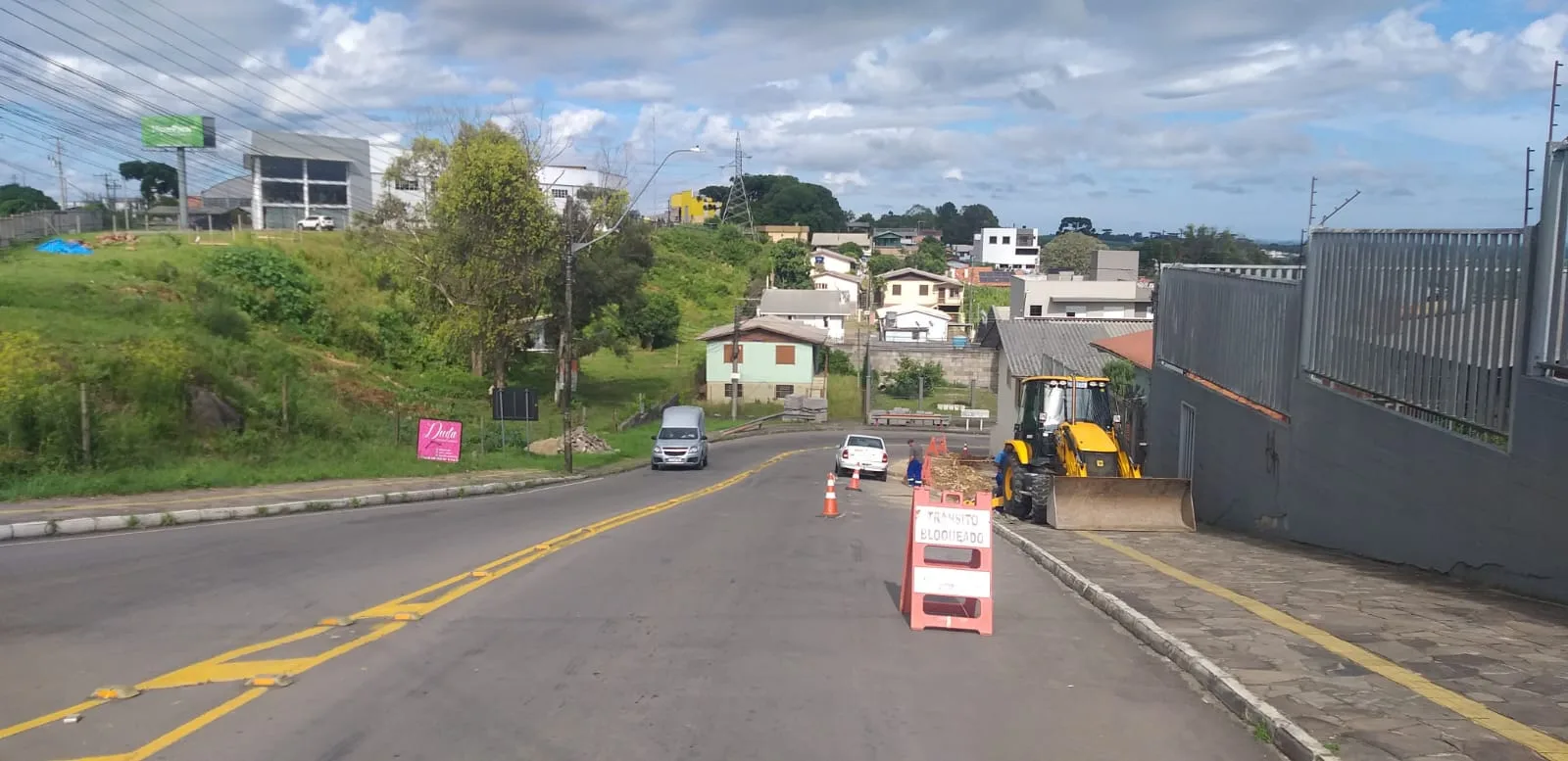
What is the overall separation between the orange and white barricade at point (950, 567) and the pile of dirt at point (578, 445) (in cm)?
2795

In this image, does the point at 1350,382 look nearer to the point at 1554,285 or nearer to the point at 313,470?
the point at 1554,285

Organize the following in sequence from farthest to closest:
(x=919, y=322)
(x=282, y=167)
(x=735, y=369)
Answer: (x=282, y=167) < (x=919, y=322) < (x=735, y=369)

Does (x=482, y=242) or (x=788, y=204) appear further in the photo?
(x=788, y=204)

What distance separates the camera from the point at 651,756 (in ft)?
20.2

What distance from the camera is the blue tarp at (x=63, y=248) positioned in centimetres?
4536

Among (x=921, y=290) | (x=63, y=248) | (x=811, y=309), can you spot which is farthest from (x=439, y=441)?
(x=921, y=290)

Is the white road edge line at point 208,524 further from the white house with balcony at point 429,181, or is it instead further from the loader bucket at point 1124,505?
the white house with balcony at point 429,181

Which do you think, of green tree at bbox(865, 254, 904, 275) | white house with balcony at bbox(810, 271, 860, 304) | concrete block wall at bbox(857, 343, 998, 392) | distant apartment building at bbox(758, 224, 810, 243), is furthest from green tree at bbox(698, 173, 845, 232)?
concrete block wall at bbox(857, 343, 998, 392)

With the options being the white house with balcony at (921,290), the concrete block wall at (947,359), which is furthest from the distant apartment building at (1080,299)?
the white house with balcony at (921,290)

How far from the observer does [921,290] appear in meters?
110

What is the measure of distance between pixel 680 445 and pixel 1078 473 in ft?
63.0

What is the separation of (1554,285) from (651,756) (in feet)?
30.4

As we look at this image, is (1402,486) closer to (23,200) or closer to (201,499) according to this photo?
(201,499)

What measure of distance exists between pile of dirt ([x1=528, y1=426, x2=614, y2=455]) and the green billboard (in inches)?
2345
